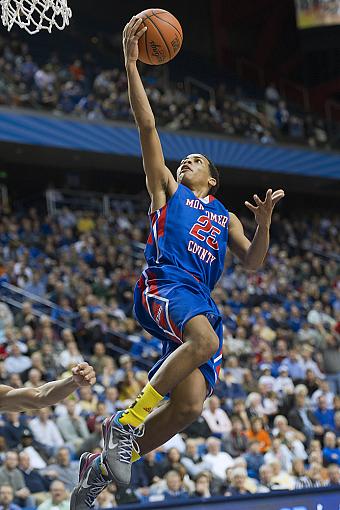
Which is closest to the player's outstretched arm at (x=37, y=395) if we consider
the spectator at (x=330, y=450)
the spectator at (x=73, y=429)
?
the spectator at (x=73, y=429)

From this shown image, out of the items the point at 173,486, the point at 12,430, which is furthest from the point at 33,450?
the point at 173,486

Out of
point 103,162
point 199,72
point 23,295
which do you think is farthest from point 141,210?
point 23,295

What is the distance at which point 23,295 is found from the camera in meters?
15.9

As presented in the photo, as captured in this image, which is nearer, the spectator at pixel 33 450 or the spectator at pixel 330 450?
the spectator at pixel 33 450

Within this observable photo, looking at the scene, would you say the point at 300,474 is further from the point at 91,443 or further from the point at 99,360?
the point at 99,360

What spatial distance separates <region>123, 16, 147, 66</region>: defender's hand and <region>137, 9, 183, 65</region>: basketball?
7 cm

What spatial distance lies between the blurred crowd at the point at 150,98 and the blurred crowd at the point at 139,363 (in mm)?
2560

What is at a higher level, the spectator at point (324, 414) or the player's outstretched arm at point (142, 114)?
the player's outstretched arm at point (142, 114)

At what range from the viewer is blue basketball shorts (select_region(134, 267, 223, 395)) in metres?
5.56

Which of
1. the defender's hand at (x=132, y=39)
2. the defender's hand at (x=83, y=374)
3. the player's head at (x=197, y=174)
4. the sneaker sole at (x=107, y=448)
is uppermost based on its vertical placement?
the defender's hand at (x=132, y=39)

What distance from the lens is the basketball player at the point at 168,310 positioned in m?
5.45

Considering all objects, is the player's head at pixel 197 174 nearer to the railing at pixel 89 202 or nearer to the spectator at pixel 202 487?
the spectator at pixel 202 487

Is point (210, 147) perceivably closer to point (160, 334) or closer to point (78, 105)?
point (78, 105)

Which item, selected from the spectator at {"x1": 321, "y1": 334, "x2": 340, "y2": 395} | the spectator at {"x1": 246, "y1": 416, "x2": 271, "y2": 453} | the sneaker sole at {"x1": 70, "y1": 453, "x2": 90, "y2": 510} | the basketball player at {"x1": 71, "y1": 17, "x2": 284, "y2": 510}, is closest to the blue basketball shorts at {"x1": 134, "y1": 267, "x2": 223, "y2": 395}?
the basketball player at {"x1": 71, "y1": 17, "x2": 284, "y2": 510}
